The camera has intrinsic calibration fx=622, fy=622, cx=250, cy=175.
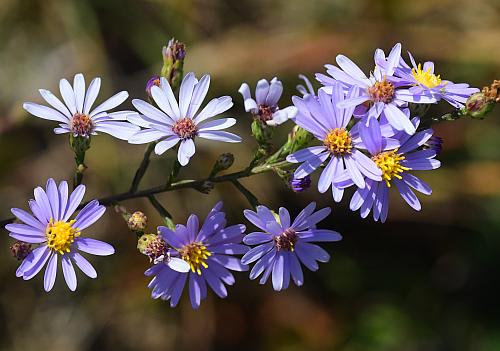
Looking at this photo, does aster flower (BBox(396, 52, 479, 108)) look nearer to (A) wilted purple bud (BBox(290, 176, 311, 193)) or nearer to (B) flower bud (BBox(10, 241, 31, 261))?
(A) wilted purple bud (BBox(290, 176, 311, 193))

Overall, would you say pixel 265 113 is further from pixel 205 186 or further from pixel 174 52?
pixel 174 52

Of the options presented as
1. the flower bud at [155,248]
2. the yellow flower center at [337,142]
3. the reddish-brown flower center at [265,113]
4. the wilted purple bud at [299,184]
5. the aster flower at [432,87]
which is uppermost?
the aster flower at [432,87]

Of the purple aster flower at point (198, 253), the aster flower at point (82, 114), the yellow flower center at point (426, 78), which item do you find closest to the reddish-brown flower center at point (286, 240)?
the purple aster flower at point (198, 253)

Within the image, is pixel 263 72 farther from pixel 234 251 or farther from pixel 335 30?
pixel 234 251

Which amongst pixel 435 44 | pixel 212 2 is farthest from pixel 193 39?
pixel 435 44

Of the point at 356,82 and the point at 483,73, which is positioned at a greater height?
the point at 483,73

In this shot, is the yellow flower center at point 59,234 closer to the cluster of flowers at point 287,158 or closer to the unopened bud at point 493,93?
the cluster of flowers at point 287,158
